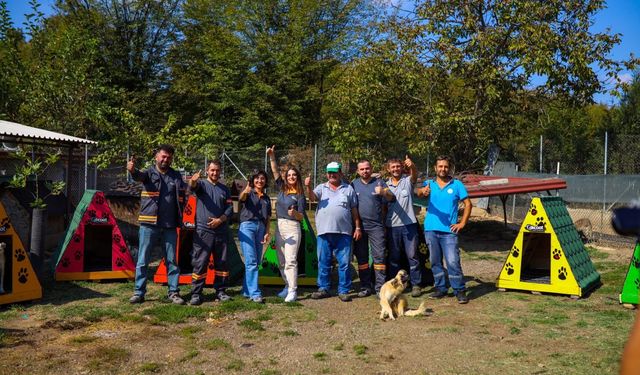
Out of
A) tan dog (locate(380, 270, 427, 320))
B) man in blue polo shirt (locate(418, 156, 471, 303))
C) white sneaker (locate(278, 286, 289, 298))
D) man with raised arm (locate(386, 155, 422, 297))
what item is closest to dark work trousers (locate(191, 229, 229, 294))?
white sneaker (locate(278, 286, 289, 298))

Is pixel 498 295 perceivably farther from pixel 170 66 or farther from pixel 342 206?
pixel 170 66

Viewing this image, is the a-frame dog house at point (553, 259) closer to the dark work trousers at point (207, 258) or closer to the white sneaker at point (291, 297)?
the white sneaker at point (291, 297)

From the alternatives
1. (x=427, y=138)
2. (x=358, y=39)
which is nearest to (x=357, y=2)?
(x=358, y=39)

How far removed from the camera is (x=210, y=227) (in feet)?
24.5

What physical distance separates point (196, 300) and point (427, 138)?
33.8 ft

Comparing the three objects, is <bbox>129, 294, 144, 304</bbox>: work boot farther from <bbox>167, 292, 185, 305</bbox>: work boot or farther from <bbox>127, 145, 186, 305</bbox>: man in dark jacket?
<bbox>167, 292, 185, 305</bbox>: work boot

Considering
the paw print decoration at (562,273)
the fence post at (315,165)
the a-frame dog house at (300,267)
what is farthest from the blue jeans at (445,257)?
the fence post at (315,165)

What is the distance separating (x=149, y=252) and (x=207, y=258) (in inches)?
28.1

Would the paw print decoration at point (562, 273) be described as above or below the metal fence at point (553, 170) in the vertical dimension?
below

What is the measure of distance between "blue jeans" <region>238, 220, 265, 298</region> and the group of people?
0.01 m

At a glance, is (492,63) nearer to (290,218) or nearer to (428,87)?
(428,87)

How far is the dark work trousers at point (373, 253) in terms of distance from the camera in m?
7.91

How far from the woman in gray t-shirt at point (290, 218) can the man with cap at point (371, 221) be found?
32.6 inches

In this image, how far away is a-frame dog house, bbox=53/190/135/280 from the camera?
8.31 metres
